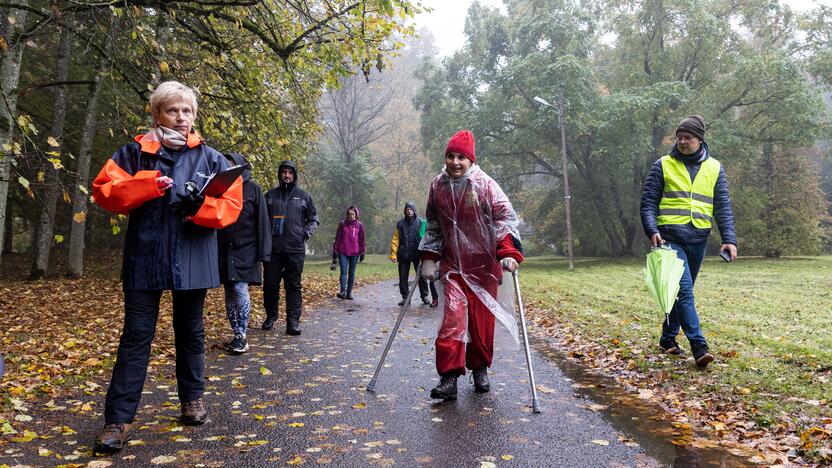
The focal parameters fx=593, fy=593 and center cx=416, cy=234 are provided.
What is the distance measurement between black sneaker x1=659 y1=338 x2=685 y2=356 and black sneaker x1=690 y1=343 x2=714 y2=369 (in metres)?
0.60

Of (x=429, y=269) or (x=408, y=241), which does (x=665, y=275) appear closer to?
(x=429, y=269)

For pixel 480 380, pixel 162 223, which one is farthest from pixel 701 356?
pixel 162 223

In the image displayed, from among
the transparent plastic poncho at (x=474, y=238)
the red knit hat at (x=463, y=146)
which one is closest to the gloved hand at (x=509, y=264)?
the transparent plastic poncho at (x=474, y=238)

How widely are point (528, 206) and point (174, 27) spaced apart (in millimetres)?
29780

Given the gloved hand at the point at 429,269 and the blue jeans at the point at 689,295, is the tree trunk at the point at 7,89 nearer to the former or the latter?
the gloved hand at the point at 429,269

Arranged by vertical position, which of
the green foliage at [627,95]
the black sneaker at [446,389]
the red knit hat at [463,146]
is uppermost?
the green foliage at [627,95]

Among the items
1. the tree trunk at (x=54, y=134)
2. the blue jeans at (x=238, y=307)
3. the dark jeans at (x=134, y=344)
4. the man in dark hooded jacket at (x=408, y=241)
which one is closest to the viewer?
the dark jeans at (x=134, y=344)

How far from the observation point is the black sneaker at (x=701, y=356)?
518 cm

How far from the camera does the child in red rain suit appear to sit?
4.59m

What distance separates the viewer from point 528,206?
1527 inches

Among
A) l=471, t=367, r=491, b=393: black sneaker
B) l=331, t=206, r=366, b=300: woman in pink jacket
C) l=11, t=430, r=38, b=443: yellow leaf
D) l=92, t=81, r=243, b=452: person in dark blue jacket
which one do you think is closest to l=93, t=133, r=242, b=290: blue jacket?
l=92, t=81, r=243, b=452: person in dark blue jacket

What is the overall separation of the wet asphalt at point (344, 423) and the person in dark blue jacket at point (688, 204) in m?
1.62

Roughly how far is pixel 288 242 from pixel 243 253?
136 cm

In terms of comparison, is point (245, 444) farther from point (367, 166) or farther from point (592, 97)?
point (367, 166)
